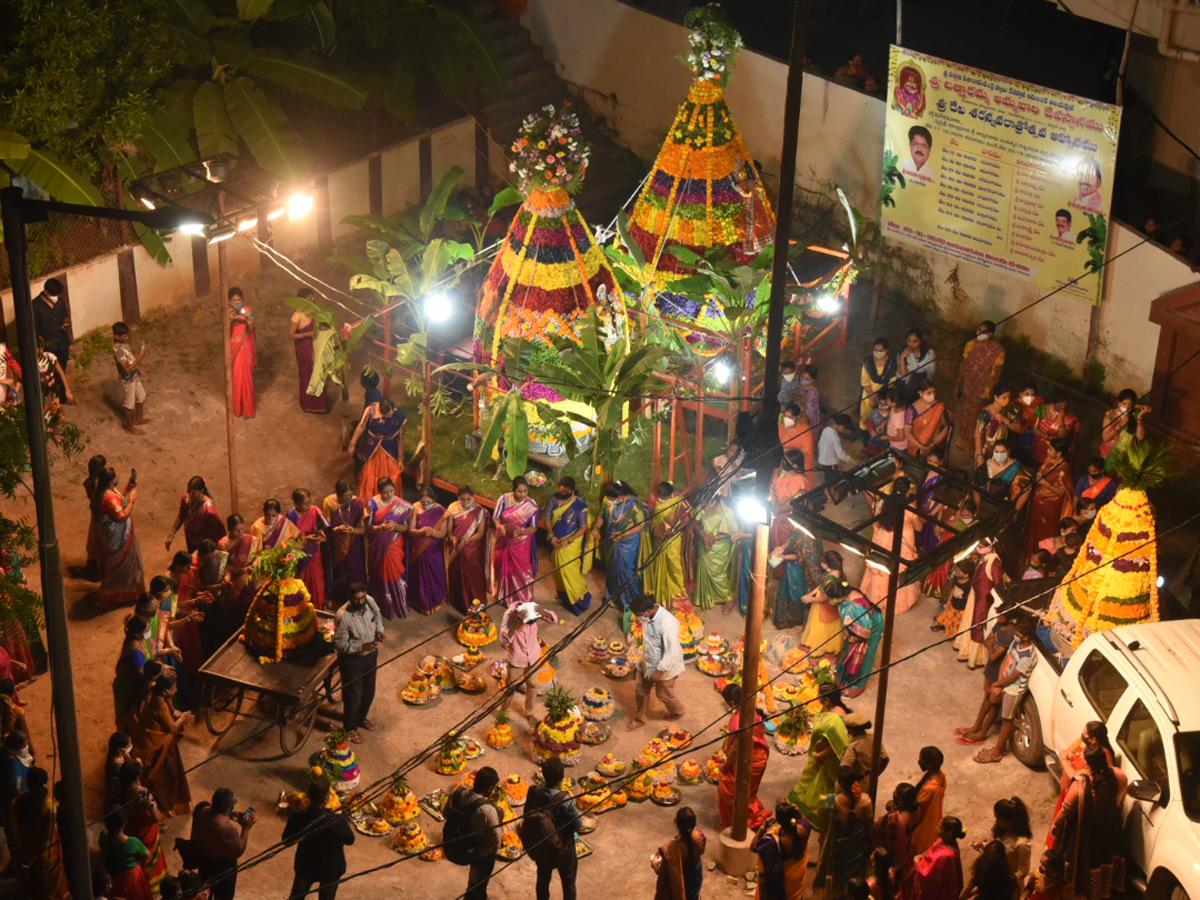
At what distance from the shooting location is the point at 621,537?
15055 mm

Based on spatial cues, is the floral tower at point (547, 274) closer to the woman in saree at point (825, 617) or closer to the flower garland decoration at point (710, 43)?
the flower garland decoration at point (710, 43)

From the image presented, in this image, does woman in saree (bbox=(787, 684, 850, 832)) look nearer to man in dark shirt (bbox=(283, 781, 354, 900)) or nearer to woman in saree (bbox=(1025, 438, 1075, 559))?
man in dark shirt (bbox=(283, 781, 354, 900))

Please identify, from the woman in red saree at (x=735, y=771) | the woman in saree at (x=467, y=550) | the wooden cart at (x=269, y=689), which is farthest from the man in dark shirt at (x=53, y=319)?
the woman in red saree at (x=735, y=771)

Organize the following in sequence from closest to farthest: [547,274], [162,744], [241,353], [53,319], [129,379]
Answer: [162,744]
[547,274]
[53,319]
[129,379]
[241,353]

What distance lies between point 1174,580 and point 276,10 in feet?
37.3

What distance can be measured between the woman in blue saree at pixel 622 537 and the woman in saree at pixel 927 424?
2.86 metres

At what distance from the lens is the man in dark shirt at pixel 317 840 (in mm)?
11172

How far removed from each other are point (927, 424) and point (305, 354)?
6456mm

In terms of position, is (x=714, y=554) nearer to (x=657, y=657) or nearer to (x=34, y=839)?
(x=657, y=657)

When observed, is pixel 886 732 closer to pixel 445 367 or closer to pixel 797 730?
pixel 797 730

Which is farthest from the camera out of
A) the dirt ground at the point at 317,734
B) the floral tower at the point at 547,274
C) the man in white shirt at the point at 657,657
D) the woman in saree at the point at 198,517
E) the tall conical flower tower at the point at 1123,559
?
the floral tower at the point at 547,274

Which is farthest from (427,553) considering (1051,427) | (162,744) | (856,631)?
(1051,427)

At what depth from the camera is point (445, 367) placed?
52.0ft

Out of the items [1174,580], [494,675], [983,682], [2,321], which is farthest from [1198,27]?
[2,321]
